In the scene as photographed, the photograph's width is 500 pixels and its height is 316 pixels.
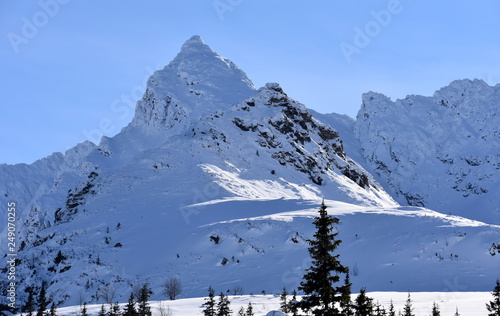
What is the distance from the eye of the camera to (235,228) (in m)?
65.4

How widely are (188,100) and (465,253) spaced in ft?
373

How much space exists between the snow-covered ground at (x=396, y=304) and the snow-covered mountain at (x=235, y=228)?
738 centimetres

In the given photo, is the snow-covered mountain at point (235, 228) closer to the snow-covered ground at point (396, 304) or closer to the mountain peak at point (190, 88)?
the snow-covered ground at point (396, 304)

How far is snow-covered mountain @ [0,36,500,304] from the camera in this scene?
183 feet

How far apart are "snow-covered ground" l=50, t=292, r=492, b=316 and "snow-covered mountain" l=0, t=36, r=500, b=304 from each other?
7.38m

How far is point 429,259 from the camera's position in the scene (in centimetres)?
5747

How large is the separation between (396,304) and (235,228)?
2884 cm

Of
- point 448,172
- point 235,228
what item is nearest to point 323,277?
point 235,228

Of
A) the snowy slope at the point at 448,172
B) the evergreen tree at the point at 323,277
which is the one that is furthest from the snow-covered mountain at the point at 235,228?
the snowy slope at the point at 448,172

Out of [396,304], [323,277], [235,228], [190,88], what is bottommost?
[396,304]

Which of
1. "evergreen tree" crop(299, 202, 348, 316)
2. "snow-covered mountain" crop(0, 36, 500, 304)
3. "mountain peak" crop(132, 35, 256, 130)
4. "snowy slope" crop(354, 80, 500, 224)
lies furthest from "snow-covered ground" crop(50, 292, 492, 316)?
"snowy slope" crop(354, 80, 500, 224)

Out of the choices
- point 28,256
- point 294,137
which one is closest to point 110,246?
point 28,256

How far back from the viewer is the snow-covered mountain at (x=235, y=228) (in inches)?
2195

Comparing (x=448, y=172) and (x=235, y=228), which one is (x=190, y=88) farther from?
(x=235, y=228)
